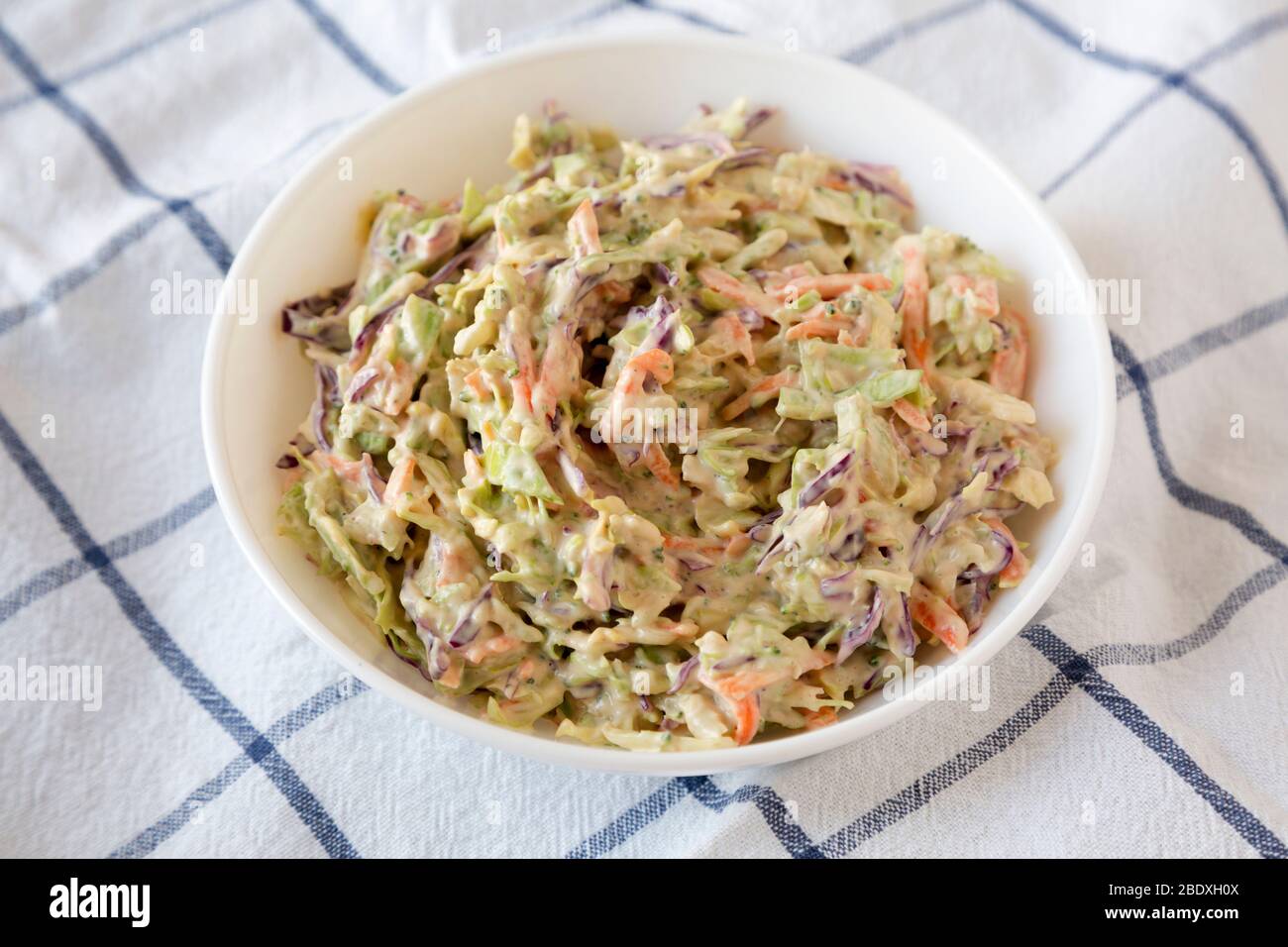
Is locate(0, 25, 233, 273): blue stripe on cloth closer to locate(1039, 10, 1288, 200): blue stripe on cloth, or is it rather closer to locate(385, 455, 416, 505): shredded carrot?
locate(385, 455, 416, 505): shredded carrot

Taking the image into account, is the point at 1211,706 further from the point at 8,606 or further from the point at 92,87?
the point at 92,87

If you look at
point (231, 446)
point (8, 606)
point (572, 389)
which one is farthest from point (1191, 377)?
point (8, 606)

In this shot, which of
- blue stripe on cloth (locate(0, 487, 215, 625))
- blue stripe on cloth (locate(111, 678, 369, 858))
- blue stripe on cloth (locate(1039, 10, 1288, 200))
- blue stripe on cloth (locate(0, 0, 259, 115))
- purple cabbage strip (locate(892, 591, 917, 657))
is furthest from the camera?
blue stripe on cloth (locate(0, 0, 259, 115))

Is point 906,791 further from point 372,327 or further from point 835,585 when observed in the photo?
point 372,327

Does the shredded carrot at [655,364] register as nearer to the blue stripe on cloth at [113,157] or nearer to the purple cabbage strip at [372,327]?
the purple cabbage strip at [372,327]

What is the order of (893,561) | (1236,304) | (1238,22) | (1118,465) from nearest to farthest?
(893,561) < (1118,465) < (1236,304) < (1238,22)

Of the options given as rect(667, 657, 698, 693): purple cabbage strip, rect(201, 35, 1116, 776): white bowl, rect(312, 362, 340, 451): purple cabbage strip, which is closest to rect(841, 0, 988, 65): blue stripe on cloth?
rect(201, 35, 1116, 776): white bowl
